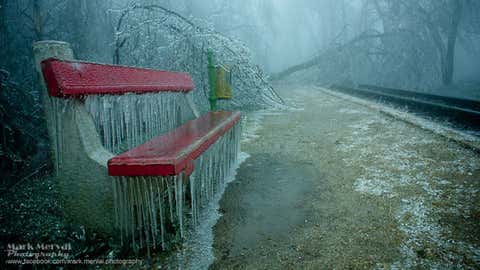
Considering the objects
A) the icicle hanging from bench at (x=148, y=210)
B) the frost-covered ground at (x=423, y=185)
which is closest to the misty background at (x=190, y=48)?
the icicle hanging from bench at (x=148, y=210)

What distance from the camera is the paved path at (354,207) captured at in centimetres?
187

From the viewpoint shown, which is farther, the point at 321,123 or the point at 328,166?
the point at 321,123

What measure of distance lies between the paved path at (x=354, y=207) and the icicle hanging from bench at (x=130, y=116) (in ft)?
3.06

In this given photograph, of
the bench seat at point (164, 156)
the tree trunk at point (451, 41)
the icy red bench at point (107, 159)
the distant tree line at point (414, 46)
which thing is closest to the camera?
the bench seat at point (164, 156)

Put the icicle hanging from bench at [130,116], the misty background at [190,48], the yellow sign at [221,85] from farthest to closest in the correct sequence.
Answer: the yellow sign at [221,85], the misty background at [190,48], the icicle hanging from bench at [130,116]

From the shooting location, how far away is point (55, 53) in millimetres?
2055

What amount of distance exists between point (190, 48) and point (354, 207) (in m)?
5.11

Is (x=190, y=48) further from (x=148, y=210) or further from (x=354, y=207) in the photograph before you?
(x=148, y=210)

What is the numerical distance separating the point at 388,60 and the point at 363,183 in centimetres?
1545

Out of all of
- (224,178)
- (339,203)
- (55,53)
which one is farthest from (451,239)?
(55,53)

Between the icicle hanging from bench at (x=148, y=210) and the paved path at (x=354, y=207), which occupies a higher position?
the icicle hanging from bench at (x=148, y=210)

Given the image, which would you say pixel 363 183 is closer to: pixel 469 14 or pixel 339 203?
pixel 339 203

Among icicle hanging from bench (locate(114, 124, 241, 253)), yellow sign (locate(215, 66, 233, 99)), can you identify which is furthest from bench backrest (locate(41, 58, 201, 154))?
yellow sign (locate(215, 66, 233, 99))

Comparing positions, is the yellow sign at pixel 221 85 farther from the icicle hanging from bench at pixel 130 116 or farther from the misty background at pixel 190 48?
the misty background at pixel 190 48
